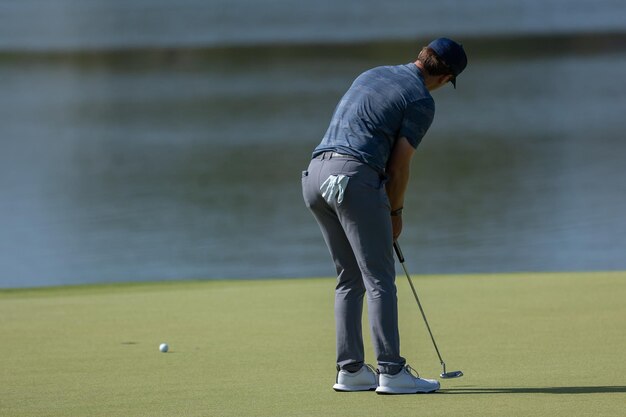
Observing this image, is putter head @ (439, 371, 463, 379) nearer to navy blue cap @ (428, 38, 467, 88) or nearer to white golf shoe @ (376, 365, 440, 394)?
white golf shoe @ (376, 365, 440, 394)

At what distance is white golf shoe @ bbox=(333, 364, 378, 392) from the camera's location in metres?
5.59

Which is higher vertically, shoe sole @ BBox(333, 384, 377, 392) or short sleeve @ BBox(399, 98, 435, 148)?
short sleeve @ BBox(399, 98, 435, 148)

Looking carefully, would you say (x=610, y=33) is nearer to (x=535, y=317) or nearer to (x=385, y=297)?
(x=535, y=317)

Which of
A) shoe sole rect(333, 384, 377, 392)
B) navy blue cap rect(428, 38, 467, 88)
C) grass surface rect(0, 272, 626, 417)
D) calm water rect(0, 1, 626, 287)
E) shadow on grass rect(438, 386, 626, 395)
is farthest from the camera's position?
calm water rect(0, 1, 626, 287)

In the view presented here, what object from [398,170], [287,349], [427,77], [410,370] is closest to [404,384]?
[410,370]

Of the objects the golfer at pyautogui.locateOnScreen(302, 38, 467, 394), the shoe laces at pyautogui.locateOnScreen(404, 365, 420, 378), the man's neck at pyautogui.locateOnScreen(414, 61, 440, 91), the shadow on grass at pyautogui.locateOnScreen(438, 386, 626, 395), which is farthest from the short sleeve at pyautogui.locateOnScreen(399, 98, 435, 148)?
the shadow on grass at pyautogui.locateOnScreen(438, 386, 626, 395)

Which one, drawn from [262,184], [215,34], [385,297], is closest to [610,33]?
[215,34]

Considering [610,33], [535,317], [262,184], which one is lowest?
[535,317]

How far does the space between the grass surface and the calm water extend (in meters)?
2.74

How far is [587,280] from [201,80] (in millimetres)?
20820

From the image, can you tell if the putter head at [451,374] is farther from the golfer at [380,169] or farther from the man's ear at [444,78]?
the man's ear at [444,78]

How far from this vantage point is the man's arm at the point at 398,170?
547 cm

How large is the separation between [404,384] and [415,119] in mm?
956

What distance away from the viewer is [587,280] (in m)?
9.23
